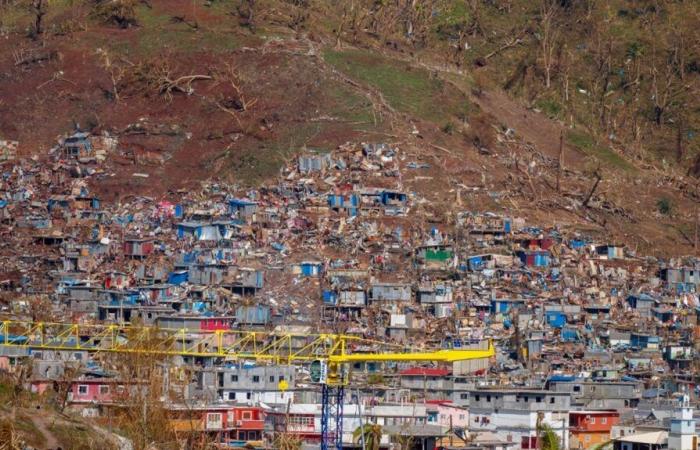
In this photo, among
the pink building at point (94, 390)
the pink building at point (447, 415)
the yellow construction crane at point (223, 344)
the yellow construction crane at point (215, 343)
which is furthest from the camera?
the yellow construction crane at point (215, 343)

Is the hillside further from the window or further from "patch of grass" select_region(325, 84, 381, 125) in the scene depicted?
the window

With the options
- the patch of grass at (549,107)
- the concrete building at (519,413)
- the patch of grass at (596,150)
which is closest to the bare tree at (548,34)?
the patch of grass at (549,107)

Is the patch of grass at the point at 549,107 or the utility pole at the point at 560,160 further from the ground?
the patch of grass at the point at 549,107

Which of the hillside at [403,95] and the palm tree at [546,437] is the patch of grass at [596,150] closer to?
the hillside at [403,95]

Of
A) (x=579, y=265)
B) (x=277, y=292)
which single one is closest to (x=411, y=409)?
(x=277, y=292)

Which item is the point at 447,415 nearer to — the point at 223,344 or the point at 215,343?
the point at 215,343

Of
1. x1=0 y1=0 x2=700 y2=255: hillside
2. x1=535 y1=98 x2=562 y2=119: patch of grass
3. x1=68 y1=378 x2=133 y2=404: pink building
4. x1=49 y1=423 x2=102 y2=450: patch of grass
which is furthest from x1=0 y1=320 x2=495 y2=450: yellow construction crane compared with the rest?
x1=535 y1=98 x2=562 y2=119: patch of grass
